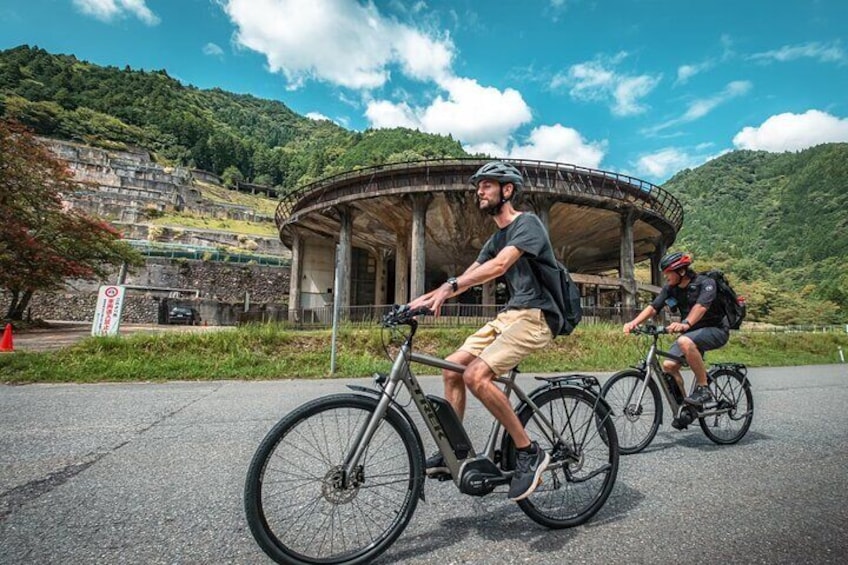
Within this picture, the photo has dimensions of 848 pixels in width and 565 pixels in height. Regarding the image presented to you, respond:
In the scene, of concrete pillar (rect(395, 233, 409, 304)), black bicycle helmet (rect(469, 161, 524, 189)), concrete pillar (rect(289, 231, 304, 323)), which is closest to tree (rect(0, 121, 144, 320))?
concrete pillar (rect(289, 231, 304, 323))

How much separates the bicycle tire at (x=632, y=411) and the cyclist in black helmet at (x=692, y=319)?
38 cm

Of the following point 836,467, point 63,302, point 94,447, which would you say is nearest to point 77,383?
point 94,447

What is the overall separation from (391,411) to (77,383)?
819 cm

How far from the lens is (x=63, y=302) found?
2661 centimetres

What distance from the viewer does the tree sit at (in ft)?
48.1

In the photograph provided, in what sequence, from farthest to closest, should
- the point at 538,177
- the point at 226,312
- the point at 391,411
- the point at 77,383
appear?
the point at 226,312
the point at 538,177
the point at 77,383
the point at 391,411

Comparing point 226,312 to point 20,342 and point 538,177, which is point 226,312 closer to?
point 20,342

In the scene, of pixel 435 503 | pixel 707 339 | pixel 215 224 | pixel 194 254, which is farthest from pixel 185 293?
pixel 707 339

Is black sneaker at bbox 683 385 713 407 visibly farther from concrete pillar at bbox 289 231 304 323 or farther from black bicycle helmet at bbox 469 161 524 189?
concrete pillar at bbox 289 231 304 323

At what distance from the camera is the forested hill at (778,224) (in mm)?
59688

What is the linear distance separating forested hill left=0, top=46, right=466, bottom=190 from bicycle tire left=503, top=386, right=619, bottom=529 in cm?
7463

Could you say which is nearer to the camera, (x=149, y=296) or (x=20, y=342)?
(x=20, y=342)

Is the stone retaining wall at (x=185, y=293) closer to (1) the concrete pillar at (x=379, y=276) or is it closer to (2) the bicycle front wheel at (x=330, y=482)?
(1) the concrete pillar at (x=379, y=276)

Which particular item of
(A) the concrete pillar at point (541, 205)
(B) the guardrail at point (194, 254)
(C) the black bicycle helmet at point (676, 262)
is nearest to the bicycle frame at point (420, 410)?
(C) the black bicycle helmet at point (676, 262)
